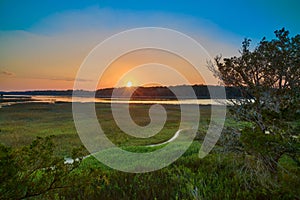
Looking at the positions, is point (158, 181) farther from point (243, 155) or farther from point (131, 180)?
point (243, 155)

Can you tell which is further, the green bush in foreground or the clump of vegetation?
the clump of vegetation

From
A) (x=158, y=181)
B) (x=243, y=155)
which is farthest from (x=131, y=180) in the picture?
(x=243, y=155)

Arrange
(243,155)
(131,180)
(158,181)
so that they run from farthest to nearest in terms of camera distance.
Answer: (131,180) < (158,181) < (243,155)

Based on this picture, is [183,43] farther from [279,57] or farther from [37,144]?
[37,144]

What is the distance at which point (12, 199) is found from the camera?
341 centimetres

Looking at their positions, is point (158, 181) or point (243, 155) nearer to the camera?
point (243, 155)

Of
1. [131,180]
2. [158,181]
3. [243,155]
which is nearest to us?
[243,155]

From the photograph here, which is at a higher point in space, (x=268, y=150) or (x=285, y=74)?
(x=285, y=74)

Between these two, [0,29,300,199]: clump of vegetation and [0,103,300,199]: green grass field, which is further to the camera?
[0,29,300,199]: clump of vegetation

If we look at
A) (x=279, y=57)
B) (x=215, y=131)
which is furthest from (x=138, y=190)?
(x=279, y=57)

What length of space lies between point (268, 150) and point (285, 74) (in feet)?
12.7

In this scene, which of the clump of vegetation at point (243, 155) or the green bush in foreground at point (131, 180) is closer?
the green bush in foreground at point (131, 180)

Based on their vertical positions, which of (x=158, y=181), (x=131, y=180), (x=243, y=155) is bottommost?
(x=131, y=180)

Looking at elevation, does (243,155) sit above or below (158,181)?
above
